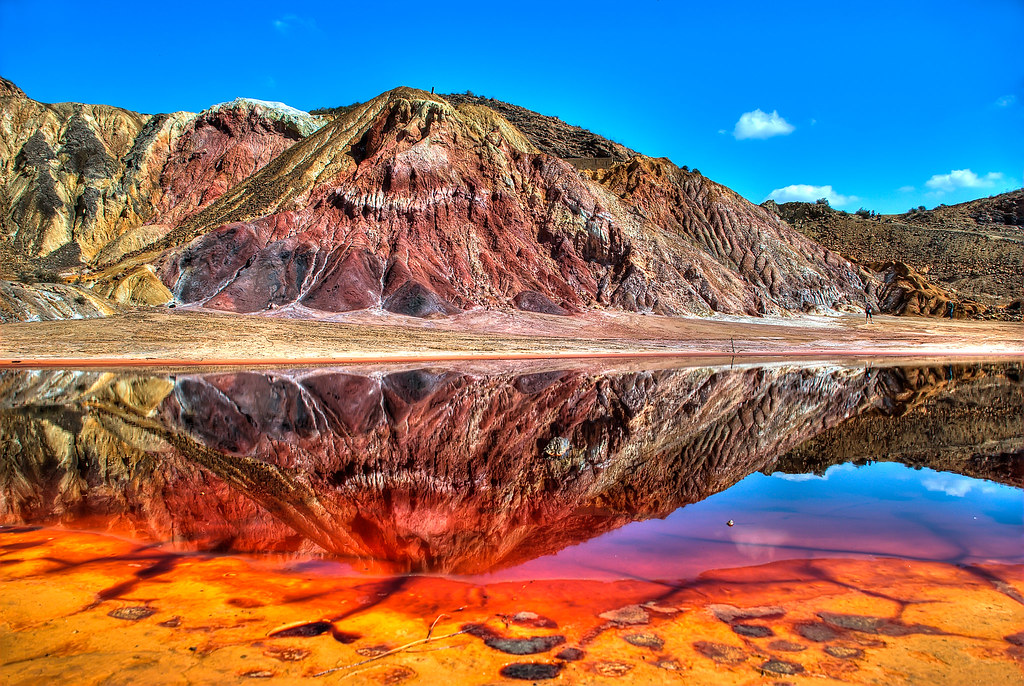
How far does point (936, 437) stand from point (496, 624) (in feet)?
36.1

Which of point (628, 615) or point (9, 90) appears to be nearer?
point (628, 615)

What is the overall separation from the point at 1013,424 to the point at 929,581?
10502 mm

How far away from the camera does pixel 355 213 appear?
48.4 m

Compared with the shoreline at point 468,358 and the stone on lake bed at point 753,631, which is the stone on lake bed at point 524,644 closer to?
the stone on lake bed at point 753,631

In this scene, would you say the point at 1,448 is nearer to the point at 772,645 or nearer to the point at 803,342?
the point at 772,645

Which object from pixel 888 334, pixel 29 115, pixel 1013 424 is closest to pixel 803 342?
pixel 888 334

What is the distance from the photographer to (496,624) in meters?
4.27

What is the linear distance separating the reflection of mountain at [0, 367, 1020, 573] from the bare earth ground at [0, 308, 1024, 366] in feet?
39.9

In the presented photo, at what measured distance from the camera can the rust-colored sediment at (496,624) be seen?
3.64 metres

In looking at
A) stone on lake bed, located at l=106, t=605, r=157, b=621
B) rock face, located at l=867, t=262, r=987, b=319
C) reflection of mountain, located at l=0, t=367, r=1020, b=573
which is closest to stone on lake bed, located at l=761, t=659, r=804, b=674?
reflection of mountain, located at l=0, t=367, r=1020, b=573

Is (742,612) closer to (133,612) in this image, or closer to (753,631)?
(753,631)

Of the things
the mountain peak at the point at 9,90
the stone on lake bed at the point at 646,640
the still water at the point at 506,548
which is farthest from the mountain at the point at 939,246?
the mountain peak at the point at 9,90

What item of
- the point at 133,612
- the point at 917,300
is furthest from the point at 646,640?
the point at 917,300

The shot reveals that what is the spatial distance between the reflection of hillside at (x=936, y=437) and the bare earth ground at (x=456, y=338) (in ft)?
66.0
